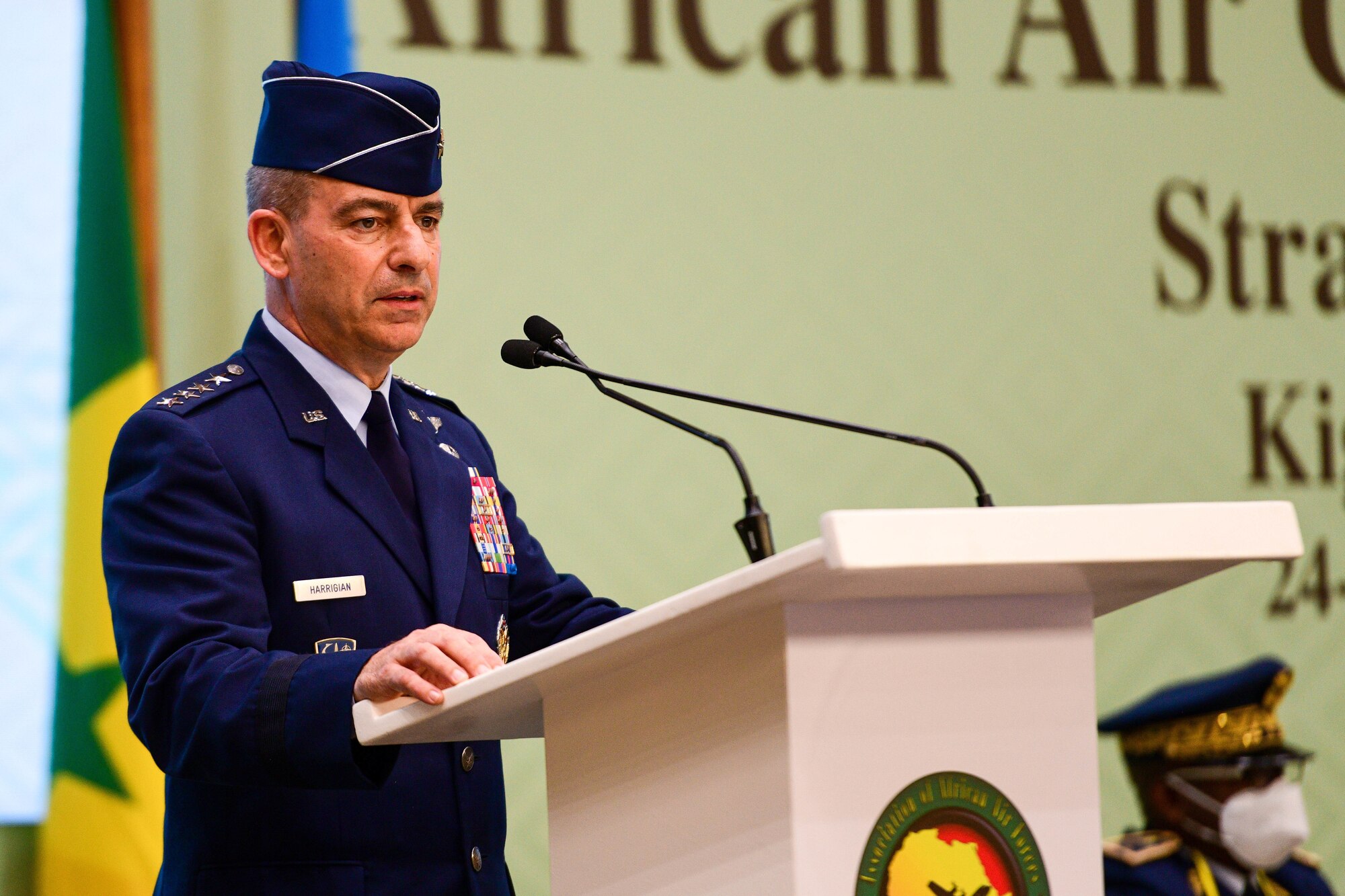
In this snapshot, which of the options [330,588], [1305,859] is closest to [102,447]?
[330,588]

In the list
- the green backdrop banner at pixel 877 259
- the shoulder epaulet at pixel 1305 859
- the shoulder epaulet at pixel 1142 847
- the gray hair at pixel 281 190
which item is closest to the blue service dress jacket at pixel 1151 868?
the shoulder epaulet at pixel 1142 847


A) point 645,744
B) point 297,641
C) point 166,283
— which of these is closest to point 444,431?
point 297,641

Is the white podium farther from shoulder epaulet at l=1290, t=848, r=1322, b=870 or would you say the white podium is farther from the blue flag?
shoulder epaulet at l=1290, t=848, r=1322, b=870

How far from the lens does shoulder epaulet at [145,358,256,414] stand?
4.90 ft

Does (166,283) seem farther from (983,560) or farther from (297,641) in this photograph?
(983,560)

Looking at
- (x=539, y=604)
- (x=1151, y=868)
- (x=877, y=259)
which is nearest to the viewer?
(x=539, y=604)

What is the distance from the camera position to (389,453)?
1.65 m

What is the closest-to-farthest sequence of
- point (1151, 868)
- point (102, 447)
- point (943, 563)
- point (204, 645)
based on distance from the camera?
point (943, 563), point (204, 645), point (102, 447), point (1151, 868)

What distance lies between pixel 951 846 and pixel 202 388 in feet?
2.90

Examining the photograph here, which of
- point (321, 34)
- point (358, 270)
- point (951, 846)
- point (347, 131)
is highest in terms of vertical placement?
point (321, 34)

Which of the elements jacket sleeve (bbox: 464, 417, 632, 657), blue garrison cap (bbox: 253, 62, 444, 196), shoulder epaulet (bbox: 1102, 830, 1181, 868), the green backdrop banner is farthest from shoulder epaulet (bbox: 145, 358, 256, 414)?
shoulder epaulet (bbox: 1102, 830, 1181, 868)

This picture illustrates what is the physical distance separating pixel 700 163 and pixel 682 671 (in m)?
2.45

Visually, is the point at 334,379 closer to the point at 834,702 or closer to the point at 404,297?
the point at 404,297

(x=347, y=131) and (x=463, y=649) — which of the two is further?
(x=347, y=131)
